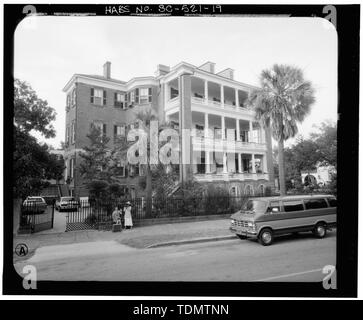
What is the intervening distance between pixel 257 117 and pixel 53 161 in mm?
4661

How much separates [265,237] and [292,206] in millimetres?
1023

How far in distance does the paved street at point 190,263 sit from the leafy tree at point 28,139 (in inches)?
46.4

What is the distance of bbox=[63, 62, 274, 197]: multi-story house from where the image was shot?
5543 millimetres

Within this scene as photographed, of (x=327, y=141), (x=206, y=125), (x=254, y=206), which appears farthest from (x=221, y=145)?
(x=327, y=141)

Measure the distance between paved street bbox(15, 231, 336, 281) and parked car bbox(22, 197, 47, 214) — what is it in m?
0.90

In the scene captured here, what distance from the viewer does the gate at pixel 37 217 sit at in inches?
156

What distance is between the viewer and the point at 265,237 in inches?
224

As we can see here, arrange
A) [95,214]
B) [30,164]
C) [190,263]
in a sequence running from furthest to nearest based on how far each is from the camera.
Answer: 1. [95,214]
2. [190,263]
3. [30,164]

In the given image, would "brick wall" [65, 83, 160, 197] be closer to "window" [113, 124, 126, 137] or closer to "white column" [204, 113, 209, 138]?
"window" [113, 124, 126, 137]

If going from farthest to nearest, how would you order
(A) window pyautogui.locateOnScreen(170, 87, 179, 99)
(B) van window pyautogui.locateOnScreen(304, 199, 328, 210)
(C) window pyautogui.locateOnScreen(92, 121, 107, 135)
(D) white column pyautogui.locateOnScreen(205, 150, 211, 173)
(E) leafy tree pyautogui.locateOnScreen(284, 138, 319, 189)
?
(A) window pyautogui.locateOnScreen(170, 87, 179, 99) → (C) window pyautogui.locateOnScreen(92, 121, 107, 135) → (D) white column pyautogui.locateOnScreen(205, 150, 211, 173) → (E) leafy tree pyautogui.locateOnScreen(284, 138, 319, 189) → (B) van window pyautogui.locateOnScreen(304, 199, 328, 210)

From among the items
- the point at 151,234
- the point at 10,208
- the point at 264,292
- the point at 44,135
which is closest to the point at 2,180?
the point at 10,208

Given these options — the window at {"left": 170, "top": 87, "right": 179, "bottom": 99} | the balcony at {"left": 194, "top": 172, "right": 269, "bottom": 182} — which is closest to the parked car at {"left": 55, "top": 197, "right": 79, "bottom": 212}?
the balcony at {"left": 194, "top": 172, "right": 269, "bottom": 182}

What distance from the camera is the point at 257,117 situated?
18.1ft

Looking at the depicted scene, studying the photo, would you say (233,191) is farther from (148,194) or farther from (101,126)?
(101,126)
